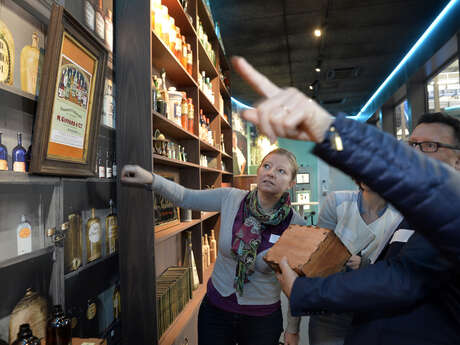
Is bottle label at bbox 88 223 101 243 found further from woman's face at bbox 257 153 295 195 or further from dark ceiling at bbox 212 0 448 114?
dark ceiling at bbox 212 0 448 114

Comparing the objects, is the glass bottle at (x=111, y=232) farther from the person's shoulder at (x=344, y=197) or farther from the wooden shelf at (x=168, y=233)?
the person's shoulder at (x=344, y=197)

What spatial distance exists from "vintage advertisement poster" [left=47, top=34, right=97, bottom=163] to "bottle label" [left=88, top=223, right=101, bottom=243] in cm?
39

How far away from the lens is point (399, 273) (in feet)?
2.55

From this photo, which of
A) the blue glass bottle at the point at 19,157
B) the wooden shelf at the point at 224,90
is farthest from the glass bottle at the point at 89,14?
the wooden shelf at the point at 224,90

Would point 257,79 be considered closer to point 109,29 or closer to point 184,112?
point 109,29

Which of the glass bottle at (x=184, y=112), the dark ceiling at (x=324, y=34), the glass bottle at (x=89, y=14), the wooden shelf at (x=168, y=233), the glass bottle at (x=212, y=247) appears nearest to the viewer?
the glass bottle at (x=89, y=14)

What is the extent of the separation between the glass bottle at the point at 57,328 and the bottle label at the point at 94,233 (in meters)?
0.46

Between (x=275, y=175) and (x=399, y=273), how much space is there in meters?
1.09

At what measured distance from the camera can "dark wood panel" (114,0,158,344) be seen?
1754mm

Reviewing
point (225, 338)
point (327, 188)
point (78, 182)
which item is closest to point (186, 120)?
point (78, 182)

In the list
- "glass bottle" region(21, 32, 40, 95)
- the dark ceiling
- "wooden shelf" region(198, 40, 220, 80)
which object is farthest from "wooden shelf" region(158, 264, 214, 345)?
the dark ceiling

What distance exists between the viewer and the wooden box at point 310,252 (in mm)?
1016

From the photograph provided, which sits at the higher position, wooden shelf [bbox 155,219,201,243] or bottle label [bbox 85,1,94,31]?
bottle label [bbox 85,1,94,31]

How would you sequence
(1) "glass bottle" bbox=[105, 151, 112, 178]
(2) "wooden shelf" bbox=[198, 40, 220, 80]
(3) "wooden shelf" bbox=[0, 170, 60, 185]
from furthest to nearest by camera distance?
1. (2) "wooden shelf" bbox=[198, 40, 220, 80]
2. (1) "glass bottle" bbox=[105, 151, 112, 178]
3. (3) "wooden shelf" bbox=[0, 170, 60, 185]
